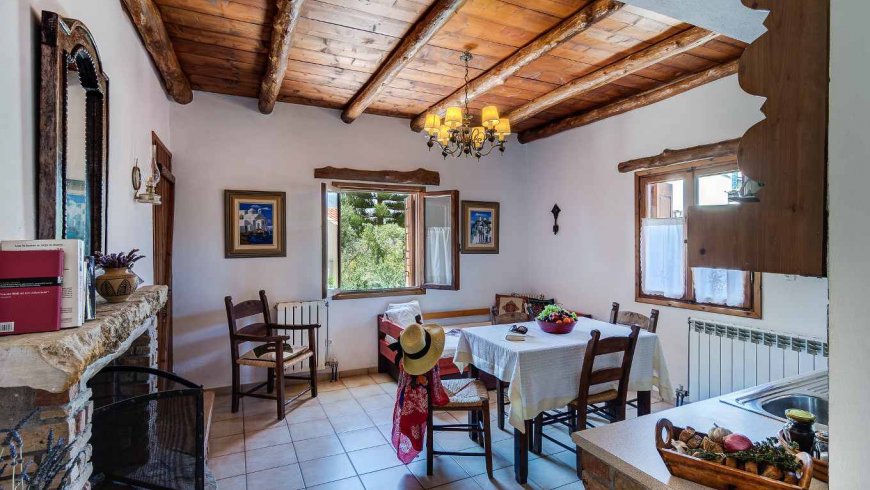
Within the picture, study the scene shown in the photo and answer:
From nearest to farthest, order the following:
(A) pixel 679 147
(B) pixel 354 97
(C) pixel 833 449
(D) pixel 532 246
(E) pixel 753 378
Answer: (C) pixel 833 449
(E) pixel 753 378
(A) pixel 679 147
(B) pixel 354 97
(D) pixel 532 246

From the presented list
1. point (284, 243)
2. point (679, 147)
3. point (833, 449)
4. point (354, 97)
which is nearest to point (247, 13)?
point (354, 97)

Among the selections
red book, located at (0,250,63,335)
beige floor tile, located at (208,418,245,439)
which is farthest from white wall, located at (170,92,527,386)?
red book, located at (0,250,63,335)

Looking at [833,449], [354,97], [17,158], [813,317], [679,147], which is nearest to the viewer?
[833,449]

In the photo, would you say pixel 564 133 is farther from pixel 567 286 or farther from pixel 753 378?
pixel 753 378

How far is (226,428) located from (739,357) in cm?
392

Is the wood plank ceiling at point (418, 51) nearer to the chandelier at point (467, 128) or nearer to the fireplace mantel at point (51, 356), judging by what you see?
the chandelier at point (467, 128)

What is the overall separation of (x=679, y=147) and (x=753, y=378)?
6.15ft

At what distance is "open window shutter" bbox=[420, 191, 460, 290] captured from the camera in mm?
4691

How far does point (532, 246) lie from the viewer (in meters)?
5.35

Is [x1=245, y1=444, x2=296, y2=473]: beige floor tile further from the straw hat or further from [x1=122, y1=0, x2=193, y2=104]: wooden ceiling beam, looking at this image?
[x1=122, y1=0, x2=193, y2=104]: wooden ceiling beam

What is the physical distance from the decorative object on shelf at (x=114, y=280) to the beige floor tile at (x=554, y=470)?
93.0 inches

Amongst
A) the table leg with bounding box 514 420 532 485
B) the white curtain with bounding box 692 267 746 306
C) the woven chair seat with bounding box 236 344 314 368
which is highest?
the white curtain with bounding box 692 267 746 306

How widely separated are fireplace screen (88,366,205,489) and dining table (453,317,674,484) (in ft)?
5.44

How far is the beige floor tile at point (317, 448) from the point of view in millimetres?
2896
